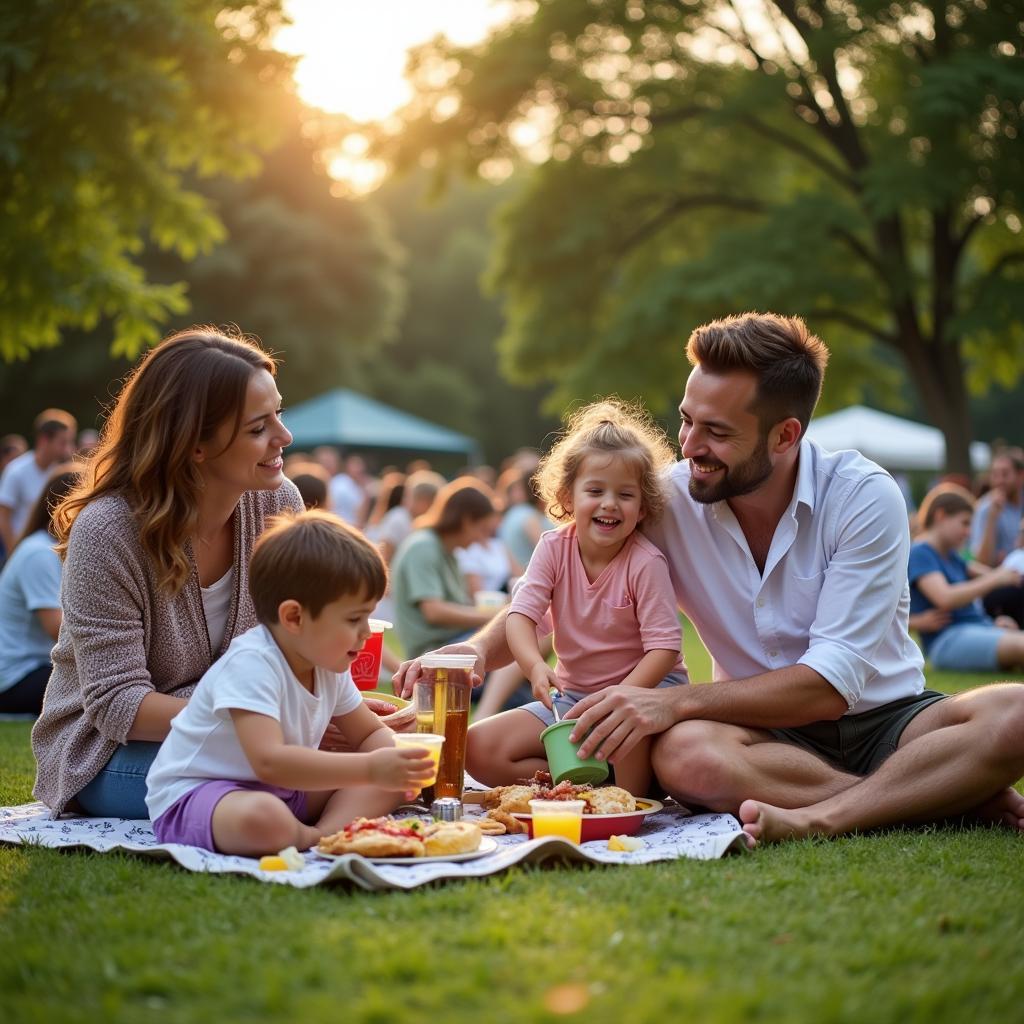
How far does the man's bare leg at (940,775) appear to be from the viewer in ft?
13.3

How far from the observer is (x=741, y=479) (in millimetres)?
4418

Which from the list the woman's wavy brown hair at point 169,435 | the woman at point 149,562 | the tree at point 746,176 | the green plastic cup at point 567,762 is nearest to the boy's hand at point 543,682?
the green plastic cup at point 567,762

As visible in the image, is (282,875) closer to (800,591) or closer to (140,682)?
(140,682)

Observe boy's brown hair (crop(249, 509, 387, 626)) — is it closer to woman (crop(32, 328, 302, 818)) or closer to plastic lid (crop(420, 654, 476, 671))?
woman (crop(32, 328, 302, 818))

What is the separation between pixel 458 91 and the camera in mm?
20844

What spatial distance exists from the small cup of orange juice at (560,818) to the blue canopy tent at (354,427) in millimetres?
21753

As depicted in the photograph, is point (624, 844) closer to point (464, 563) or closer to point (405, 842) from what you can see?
point (405, 842)

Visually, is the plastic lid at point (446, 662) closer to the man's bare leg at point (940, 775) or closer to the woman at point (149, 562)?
the woman at point (149, 562)

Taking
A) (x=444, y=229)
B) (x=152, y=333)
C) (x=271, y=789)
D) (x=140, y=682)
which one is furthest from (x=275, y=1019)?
(x=444, y=229)

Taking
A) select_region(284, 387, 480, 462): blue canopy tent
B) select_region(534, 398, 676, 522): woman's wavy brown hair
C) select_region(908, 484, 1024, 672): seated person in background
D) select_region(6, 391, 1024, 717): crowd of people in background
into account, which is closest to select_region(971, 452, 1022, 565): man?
select_region(6, 391, 1024, 717): crowd of people in background

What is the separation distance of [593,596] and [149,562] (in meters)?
1.61

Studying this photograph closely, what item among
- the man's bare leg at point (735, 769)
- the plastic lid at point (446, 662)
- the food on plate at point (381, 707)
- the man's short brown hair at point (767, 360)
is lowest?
the man's bare leg at point (735, 769)

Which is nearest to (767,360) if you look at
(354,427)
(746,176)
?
(746,176)

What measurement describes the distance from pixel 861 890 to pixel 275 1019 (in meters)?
1.66
